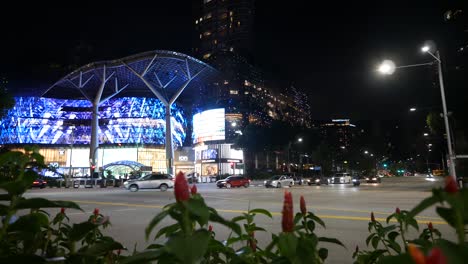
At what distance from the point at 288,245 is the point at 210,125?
8946cm

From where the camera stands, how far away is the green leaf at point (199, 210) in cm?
136

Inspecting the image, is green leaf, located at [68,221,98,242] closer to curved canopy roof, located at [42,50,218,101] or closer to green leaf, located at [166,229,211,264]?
green leaf, located at [166,229,211,264]

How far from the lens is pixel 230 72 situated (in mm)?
112062

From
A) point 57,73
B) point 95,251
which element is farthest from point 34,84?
point 95,251

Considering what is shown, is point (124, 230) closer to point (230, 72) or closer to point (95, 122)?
point (95, 122)

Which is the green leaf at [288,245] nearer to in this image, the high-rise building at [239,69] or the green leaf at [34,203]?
the green leaf at [34,203]

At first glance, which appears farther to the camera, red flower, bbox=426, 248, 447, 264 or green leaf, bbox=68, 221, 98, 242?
green leaf, bbox=68, 221, 98, 242

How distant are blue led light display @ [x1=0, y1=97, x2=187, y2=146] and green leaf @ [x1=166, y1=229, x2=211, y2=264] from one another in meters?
97.2

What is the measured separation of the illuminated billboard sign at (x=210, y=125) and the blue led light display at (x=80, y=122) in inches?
446

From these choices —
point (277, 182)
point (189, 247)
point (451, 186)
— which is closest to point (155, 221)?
point (189, 247)

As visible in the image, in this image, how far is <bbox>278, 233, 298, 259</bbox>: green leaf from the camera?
154cm

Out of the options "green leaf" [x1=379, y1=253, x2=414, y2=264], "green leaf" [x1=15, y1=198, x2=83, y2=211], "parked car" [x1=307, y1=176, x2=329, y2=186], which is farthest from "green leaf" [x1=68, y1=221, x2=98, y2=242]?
"parked car" [x1=307, y1=176, x2=329, y2=186]

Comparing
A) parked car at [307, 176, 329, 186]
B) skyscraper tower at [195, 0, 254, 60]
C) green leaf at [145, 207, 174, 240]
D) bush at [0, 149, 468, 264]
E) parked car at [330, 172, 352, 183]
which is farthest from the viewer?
skyscraper tower at [195, 0, 254, 60]

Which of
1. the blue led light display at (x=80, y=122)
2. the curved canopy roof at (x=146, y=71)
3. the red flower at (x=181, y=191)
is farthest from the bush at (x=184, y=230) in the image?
Result: the blue led light display at (x=80, y=122)
